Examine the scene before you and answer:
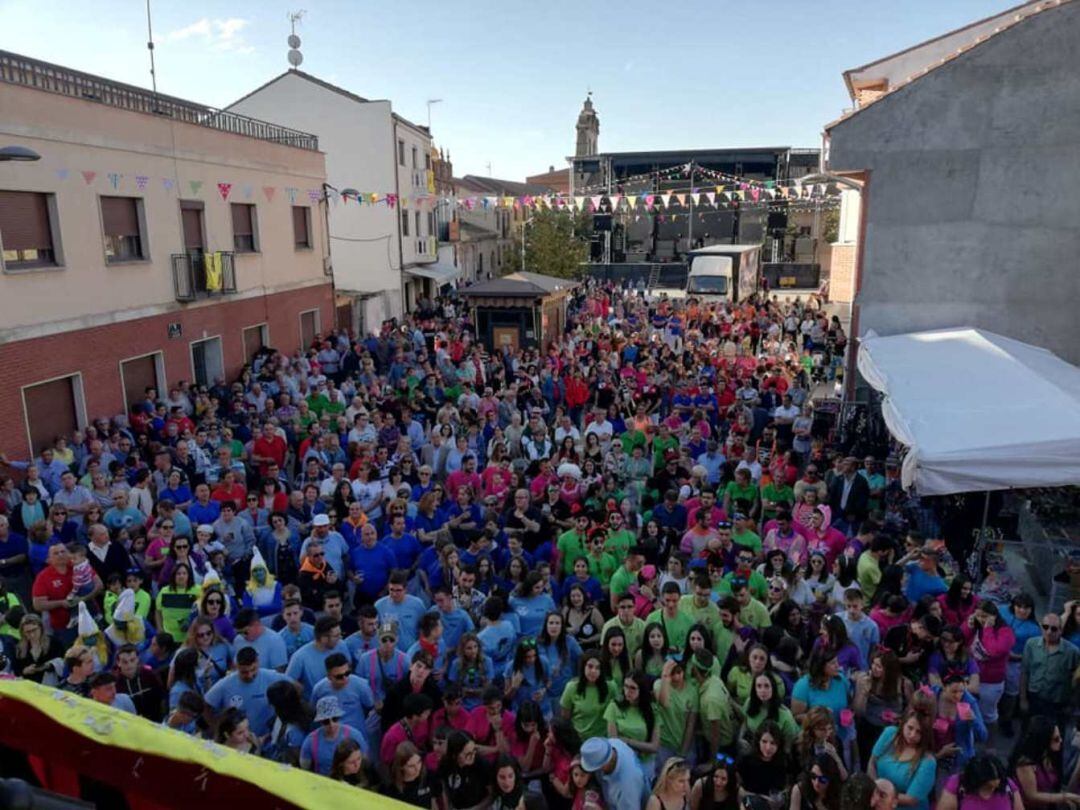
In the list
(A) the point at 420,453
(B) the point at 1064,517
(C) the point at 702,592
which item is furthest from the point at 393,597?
(B) the point at 1064,517

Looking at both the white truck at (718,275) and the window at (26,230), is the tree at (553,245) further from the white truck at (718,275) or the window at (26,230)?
the window at (26,230)

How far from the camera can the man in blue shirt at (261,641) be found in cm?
566

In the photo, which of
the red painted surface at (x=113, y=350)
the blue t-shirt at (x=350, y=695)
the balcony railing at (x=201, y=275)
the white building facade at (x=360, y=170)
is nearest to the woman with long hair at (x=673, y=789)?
the blue t-shirt at (x=350, y=695)

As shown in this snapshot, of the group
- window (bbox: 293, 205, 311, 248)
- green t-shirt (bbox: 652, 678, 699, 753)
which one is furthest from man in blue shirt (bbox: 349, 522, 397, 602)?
window (bbox: 293, 205, 311, 248)

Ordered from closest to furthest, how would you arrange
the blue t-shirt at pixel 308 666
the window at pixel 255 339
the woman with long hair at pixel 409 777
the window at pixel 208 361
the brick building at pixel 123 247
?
the woman with long hair at pixel 409 777 < the blue t-shirt at pixel 308 666 < the brick building at pixel 123 247 < the window at pixel 208 361 < the window at pixel 255 339

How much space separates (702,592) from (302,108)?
29.9m

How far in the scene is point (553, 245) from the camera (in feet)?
145

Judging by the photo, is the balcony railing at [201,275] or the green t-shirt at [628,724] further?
the balcony railing at [201,275]

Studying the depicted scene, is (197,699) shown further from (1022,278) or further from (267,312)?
(267,312)

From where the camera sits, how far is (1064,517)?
871 centimetres

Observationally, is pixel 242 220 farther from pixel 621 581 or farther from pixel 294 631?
pixel 621 581

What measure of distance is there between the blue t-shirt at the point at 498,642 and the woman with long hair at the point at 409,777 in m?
1.39

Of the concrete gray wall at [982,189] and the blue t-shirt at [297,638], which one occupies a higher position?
the concrete gray wall at [982,189]

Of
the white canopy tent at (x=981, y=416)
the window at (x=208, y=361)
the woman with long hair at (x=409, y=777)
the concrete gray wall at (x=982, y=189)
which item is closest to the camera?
the woman with long hair at (x=409, y=777)
